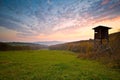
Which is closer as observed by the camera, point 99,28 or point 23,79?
point 23,79

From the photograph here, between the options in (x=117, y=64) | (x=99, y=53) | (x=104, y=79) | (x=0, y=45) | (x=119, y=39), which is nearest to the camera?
(x=104, y=79)

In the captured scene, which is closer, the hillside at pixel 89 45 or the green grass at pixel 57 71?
the green grass at pixel 57 71

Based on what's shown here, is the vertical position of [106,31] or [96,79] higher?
[106,31]

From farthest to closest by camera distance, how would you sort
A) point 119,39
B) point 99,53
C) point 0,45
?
point 0,45
point 119,39
point 99,53

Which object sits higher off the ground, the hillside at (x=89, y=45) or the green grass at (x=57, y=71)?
the hillside at (x=89, y=45)

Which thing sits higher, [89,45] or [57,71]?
[89,45]

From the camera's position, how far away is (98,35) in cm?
3067

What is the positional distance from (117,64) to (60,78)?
1075 centimetres

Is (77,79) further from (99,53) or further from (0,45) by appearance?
(0,45)

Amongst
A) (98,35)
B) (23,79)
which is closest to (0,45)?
(98,35)

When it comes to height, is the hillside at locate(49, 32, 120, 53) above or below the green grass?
above

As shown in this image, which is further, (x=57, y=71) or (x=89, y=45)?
(x=89, y=45)

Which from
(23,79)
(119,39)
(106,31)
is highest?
(106,31)

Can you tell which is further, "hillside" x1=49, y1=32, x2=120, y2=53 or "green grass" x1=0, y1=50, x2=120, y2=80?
"hillside" x1=49, y1=32, x2=120, y2=53
